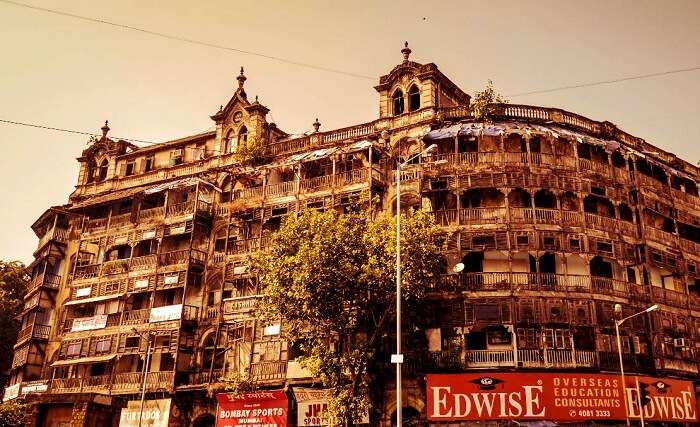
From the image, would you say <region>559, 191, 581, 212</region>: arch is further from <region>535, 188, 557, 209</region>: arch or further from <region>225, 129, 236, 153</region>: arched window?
<region>225, 129, 236, 153</region>: arched window

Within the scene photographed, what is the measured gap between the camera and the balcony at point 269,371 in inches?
1328

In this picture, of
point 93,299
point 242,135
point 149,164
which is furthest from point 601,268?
point 149,164

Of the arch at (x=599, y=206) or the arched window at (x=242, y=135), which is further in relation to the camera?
the arched window at (x=242, y=135)

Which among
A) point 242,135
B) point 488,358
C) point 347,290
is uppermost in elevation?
point 242,135

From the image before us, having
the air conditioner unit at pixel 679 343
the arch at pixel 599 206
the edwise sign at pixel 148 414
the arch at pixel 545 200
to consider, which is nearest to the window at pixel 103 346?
the edwise sign at pixel 148 414

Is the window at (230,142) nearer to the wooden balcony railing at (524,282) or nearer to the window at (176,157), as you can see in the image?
the window at (176,157)

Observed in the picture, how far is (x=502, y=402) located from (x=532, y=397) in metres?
1.37

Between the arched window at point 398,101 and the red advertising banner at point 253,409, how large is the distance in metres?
17.7

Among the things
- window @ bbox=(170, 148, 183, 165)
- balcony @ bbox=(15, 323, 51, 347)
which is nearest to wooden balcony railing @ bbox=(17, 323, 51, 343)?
balcony @ bbox=(15, 323, 51, 347)

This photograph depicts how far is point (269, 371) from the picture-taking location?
34.1m

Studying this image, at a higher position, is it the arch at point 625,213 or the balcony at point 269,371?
the arch at point 625,213

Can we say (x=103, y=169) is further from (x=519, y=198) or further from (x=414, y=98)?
(x=519, y=198)

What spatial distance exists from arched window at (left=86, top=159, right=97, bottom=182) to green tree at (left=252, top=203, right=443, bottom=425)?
82.4ft

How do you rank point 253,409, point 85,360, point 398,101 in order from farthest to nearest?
point 85,360
point 398,101
point 253,409
